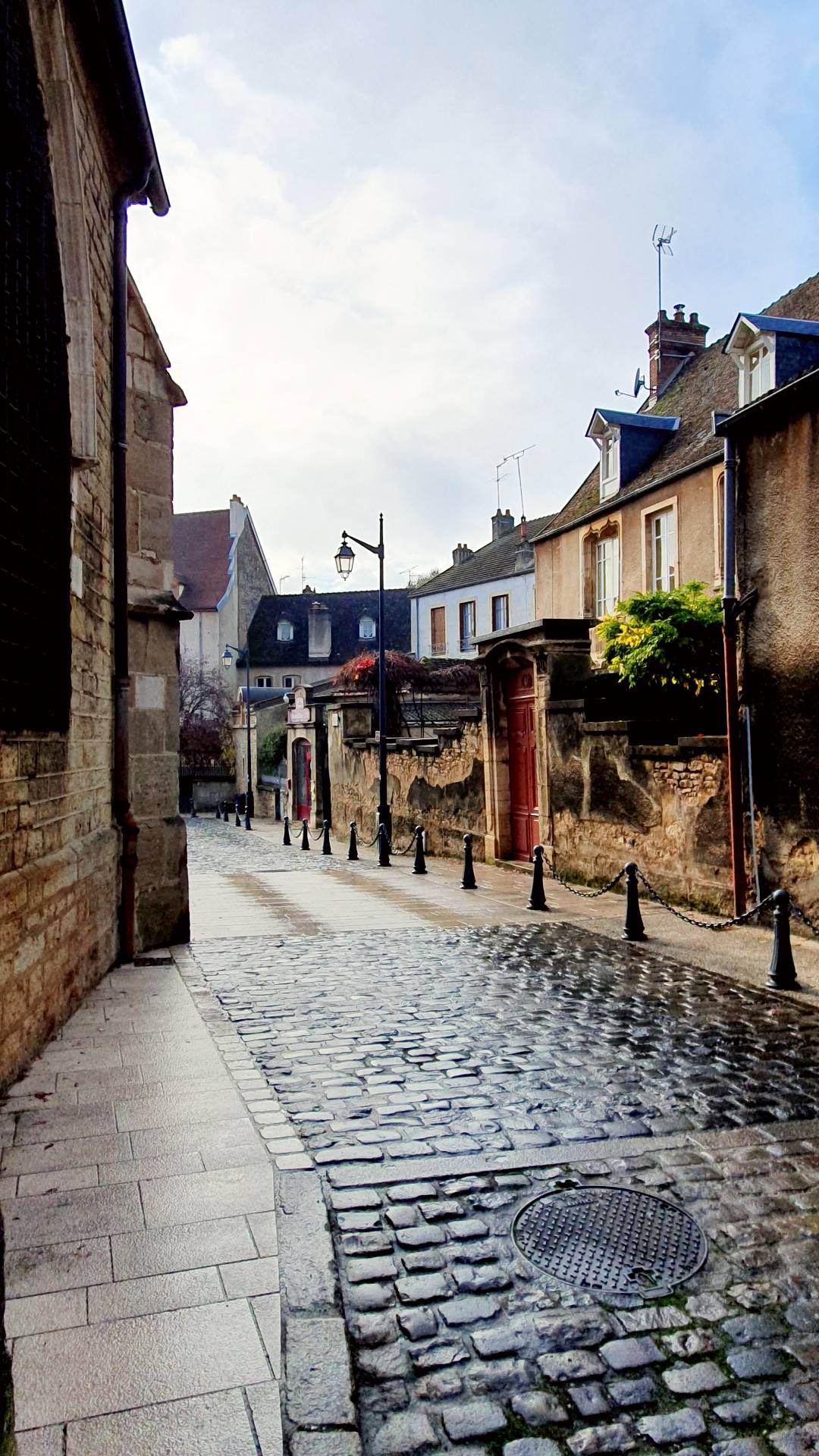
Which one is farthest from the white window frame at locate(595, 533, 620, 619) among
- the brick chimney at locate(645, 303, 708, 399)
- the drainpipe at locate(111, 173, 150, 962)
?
the drainpipe at locate(111, 173, 150, 962)

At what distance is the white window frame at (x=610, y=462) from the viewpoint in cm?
1981

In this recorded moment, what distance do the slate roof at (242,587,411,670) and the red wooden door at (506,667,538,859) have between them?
34.2m

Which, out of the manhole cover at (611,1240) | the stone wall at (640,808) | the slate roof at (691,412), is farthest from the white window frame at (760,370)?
the manhole cover at (611,1240)

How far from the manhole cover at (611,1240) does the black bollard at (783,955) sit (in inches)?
146

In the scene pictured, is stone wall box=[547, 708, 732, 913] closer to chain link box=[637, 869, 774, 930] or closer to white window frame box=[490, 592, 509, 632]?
chain link box=[637, 869, 774, 930]

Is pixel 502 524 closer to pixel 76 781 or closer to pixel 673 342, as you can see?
pixel 673 342

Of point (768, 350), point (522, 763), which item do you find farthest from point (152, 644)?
point (768, 350)

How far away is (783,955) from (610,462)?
50.2 ft

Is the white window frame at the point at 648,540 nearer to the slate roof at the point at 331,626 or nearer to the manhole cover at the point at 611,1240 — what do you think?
the manhole cover at the point at 611,1240

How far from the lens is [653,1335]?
271 cm

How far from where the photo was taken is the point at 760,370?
49.4 ft

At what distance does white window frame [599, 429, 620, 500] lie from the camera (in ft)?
65.0

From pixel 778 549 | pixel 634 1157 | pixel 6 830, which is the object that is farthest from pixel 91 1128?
pixel 778 549

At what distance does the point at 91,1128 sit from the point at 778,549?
7675mm
